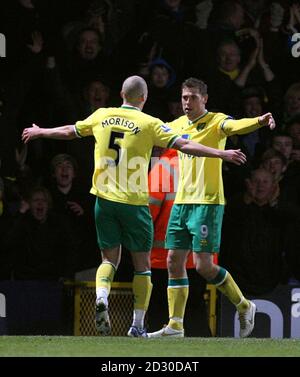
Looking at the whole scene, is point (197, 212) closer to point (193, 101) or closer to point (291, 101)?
point (193, 101)

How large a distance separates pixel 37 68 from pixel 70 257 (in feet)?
5.81

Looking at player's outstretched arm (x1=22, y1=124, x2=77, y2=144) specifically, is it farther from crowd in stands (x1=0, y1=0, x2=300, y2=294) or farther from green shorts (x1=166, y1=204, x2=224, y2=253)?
crowd in stands (x1=0, y1=0, x2=300, y2=294)

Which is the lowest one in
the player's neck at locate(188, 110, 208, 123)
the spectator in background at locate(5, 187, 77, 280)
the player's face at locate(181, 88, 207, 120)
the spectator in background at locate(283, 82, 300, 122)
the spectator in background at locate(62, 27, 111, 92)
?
the spectator in background at locate(5, 187, 77, 280)

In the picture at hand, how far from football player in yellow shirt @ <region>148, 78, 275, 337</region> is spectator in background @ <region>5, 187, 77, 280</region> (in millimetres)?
1832

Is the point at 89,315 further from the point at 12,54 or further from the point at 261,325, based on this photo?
the point at 12,54

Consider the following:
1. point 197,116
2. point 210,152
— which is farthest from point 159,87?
point 210,152

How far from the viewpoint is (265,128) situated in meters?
11.7

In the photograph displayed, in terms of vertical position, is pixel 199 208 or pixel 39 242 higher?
pixel 199 208

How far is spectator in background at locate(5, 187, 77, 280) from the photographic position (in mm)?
10711

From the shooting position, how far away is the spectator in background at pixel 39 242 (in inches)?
422

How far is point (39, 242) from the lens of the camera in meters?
10.7

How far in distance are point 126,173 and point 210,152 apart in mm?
621

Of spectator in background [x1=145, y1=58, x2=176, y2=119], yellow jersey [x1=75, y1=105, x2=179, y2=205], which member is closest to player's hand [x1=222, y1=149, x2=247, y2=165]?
yellow jersey [x1=75, y1=105, x2=179, y2=205]

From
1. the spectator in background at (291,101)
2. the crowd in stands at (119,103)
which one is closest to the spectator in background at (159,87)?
the crowd in stands at (119,103)
